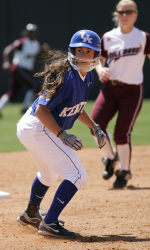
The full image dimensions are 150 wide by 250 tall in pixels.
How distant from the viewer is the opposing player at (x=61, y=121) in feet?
9.75

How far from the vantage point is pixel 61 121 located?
317 centimetres

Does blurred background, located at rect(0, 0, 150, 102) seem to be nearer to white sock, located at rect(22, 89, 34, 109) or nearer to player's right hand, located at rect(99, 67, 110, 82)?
white sock, located at rect(22, 89, 34, 109)

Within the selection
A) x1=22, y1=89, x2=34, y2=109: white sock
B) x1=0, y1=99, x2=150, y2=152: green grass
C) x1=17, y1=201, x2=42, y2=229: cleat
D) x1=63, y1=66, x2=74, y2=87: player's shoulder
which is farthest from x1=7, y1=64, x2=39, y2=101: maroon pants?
x1=63, y1=66, x2=74, y2=87: player's shoulder

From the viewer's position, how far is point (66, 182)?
3.03 meters

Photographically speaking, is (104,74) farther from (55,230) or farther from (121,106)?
(55,230)

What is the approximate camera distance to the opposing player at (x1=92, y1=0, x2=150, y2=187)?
4.78m

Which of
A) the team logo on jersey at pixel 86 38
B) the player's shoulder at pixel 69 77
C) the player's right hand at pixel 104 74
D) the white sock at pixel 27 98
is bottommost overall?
the white sock at pixel 27 98

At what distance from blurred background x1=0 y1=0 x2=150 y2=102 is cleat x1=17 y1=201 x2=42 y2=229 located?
13398mm

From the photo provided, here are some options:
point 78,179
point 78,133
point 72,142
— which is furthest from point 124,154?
point 78,133

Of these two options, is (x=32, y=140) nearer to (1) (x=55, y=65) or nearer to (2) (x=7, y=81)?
(1) (x=55, y=65)

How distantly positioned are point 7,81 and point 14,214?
13.6m

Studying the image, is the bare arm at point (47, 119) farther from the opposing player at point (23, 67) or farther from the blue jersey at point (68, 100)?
the opposing player at point (23, 67)

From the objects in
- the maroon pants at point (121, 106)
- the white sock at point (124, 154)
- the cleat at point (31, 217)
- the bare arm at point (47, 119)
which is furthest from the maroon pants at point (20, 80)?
the bare arm at point (47, 119)

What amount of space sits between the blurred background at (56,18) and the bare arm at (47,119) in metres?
13.7
